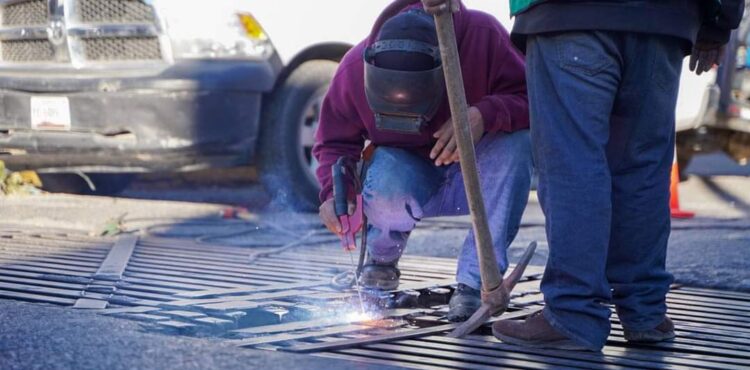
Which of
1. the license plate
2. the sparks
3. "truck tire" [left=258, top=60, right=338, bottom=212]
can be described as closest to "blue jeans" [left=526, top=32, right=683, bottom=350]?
the sparks

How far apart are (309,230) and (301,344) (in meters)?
2.77

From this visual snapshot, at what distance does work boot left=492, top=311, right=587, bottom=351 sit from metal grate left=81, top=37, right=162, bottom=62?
11.2 feet

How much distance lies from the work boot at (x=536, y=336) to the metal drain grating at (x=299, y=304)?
0.12ft

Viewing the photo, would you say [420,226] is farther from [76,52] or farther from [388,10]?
[388,10]

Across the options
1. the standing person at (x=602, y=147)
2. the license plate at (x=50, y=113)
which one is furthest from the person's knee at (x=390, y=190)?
the license plate at (x=50, y=113)

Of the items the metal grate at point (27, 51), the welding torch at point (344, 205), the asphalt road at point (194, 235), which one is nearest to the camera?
the asphalt road at point (194, 235)

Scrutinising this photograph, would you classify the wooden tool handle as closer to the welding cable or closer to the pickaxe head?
the pickaxe head

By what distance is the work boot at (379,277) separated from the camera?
418cm

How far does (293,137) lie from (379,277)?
244cm

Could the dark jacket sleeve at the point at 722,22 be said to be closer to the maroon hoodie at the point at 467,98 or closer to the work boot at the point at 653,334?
the maroon hoodie at the point at 467,98

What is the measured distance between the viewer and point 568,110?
320cm

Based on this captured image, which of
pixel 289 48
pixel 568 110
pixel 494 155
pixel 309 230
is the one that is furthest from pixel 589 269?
pixel 289 48

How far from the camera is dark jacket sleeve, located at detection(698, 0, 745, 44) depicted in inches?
132

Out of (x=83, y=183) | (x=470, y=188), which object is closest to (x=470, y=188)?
(x=470, y=188)
